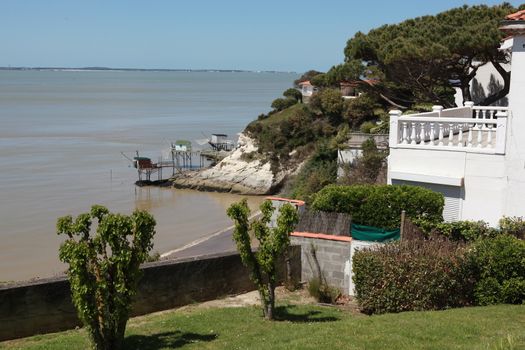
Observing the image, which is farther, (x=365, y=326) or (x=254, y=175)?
(x=254, y=175)

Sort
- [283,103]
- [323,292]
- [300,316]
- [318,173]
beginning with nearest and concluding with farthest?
1. [300,316]
2. [323,292]
3. [318,173]
4. [283,103]

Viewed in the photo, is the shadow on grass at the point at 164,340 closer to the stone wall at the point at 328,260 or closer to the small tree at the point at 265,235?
the small tree at the point at 265,235

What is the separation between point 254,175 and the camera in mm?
42844

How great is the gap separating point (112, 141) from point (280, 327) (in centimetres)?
5473

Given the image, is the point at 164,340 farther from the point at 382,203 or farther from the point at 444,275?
the point at 382,203

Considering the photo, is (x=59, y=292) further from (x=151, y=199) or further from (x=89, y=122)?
(x=89, y=122)

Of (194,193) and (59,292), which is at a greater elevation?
(59,292)

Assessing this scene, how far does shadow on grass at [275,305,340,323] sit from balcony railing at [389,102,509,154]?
17.7ft

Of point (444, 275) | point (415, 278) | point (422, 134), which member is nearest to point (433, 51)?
point (422, 134)

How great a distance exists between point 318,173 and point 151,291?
17390mm

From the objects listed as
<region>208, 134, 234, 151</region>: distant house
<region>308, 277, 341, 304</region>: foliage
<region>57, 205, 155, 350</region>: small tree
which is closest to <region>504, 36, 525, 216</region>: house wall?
<region>308, 277, 341, 304</region>: foliage

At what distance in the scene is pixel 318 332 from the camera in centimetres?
980

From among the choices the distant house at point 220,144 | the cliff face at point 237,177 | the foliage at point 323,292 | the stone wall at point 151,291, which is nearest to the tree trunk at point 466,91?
the stone wall at point 151,291

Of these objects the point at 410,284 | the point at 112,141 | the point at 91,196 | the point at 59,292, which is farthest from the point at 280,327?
the point at 112,141
